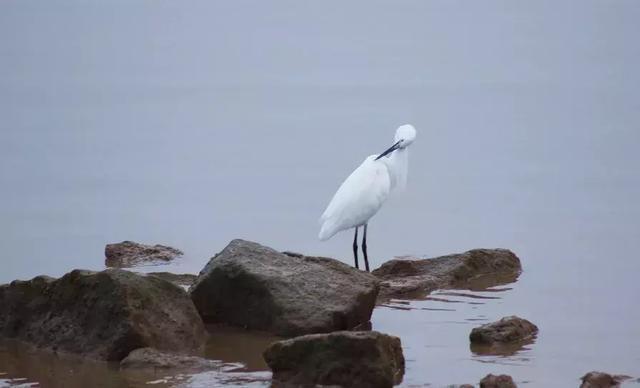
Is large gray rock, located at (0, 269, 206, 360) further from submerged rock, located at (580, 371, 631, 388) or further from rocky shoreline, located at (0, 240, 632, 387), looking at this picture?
submerged rock, located at (580, 371, 631, 388)

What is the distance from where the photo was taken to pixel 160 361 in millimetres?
7219

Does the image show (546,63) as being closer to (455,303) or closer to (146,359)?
(455,303)

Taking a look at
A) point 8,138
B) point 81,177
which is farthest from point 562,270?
point 8,138

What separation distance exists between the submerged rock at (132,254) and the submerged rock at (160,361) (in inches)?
128

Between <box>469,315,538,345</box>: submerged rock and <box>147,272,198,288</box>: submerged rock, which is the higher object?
<box>147,272,198,288</box>: submerged rock

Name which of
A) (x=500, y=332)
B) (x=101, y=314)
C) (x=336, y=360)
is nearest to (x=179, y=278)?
(x=101, y=314)

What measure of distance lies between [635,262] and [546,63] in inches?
550

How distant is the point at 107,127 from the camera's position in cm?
1866

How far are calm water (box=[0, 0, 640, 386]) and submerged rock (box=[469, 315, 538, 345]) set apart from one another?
123mm

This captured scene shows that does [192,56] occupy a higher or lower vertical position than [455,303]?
higher

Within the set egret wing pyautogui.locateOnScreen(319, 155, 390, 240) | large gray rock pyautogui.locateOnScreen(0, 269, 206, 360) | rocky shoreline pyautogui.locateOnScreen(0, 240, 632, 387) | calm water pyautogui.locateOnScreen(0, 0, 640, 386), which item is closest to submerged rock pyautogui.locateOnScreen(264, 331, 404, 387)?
rocky shoreline pyautogui.locateOnScreen(0, 240, 632, 387)

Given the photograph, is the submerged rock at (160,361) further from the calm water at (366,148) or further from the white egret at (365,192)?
the white egret at (365,192)

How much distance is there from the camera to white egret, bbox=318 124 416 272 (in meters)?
10.7

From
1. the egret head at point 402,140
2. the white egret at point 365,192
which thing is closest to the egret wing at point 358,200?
the white egret at point 365,192
